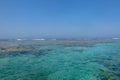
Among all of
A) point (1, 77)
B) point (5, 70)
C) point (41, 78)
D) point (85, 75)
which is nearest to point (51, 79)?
point (41, 78)

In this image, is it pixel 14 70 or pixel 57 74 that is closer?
pixel 57 74

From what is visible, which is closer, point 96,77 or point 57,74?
point 96,77

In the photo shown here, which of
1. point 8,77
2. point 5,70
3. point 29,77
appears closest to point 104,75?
point 29,77

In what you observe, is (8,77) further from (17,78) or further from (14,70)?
(14,70)

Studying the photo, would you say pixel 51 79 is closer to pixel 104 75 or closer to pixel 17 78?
pixel 17 78

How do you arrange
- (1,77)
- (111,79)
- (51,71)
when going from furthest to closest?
(51,71)
(1,77)
(111,79)

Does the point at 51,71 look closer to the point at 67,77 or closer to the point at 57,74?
the point at 57,74

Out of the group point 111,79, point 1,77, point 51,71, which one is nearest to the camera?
point 111,79

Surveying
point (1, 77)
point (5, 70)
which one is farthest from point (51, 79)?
point (5, 70)
